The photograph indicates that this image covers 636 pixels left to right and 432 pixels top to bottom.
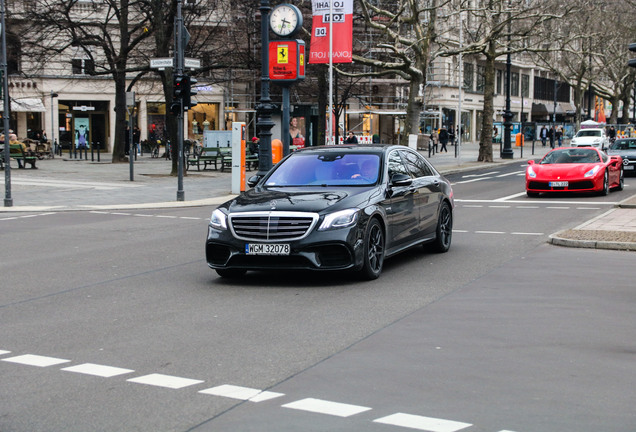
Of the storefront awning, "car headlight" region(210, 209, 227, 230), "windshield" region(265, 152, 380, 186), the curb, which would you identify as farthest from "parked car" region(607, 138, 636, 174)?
the storefront awning

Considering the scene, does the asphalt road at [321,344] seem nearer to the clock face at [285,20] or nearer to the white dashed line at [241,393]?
the white dashed line at [241,393]

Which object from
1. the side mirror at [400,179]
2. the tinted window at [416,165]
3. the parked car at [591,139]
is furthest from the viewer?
the parked car at [591,139]

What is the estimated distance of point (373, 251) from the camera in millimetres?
10445

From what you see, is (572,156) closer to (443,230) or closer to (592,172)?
(592,172)

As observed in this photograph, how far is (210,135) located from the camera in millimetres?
46406

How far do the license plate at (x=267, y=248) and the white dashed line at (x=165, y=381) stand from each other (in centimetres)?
376

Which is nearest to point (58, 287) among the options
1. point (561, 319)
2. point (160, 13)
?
point (561, 319)

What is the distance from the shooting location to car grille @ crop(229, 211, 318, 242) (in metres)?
9.84

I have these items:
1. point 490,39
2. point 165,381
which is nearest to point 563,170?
point 490,39

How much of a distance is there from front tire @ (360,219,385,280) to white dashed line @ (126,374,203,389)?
4333mm

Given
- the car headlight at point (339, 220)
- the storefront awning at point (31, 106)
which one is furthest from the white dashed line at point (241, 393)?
the storefront awning at point (31, 106)

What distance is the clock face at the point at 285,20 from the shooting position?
26.0 meters

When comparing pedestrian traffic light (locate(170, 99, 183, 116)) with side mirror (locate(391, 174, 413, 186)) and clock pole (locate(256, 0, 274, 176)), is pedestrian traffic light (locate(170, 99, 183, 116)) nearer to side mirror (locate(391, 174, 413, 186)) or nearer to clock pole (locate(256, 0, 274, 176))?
clock pole (locate(256, 0, 274, 176))

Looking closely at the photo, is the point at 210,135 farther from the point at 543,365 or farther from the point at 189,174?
the point at 543,365
